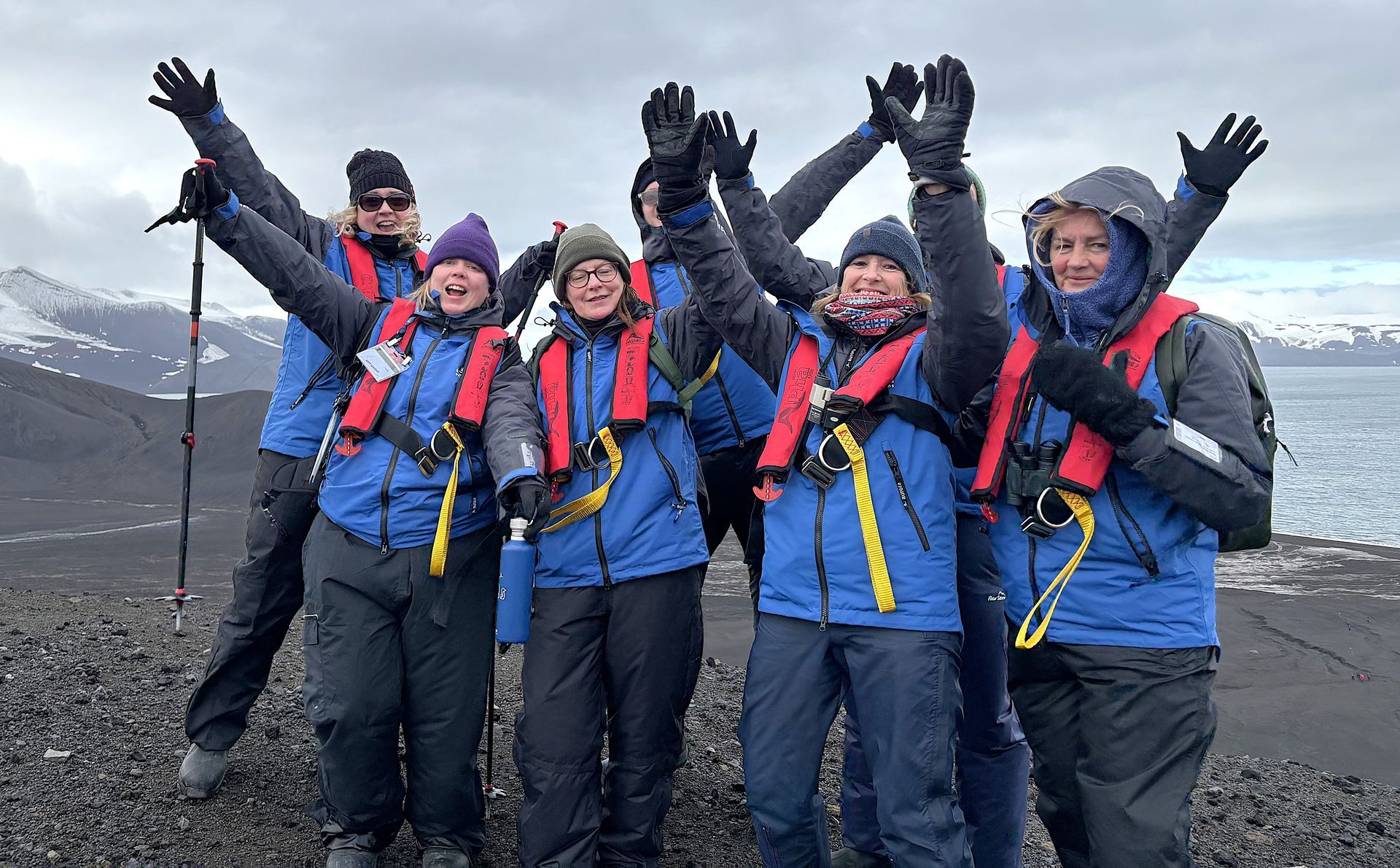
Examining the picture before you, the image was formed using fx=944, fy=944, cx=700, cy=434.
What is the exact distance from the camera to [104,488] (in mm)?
24469

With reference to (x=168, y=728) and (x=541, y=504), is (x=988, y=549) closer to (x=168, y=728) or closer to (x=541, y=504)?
(x=541, y=504)

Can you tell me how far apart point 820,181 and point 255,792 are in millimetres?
4228

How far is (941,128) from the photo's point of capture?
9.25ft

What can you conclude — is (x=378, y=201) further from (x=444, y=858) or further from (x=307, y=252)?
(x=444, y=858)

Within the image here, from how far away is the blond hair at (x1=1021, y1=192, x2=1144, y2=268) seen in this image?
9.30 ft

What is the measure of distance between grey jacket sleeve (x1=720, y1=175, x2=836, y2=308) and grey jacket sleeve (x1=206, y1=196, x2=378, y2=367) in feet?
5.50

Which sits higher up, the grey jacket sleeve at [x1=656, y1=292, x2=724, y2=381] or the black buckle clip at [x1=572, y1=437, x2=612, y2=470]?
the grey jacket sleeve at [x1=656, y1=292, x2=724, y2=381]

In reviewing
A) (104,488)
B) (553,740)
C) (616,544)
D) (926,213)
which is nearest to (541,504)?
(616,544)

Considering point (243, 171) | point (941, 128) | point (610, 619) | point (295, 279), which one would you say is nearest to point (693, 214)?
point (941, 128)

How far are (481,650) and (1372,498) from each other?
33.4 meters

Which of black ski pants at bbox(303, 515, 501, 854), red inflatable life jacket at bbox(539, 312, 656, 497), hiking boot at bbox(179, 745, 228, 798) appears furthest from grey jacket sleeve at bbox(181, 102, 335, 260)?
hiking boot at bbox(179, 745, 228, 798)

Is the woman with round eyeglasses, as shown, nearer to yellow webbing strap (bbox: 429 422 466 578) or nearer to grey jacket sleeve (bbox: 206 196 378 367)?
yellow webbing strap (bbox: 429 422 466 578)

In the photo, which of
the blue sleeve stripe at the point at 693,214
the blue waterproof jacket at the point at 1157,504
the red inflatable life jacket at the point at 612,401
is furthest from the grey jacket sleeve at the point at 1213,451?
the red inflatable life jacket at the point at 612,401

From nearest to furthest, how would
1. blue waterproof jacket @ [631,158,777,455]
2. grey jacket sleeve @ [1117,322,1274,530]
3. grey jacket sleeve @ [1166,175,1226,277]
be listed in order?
grey jacket sleeve @ [1117,322,1274,530], grey jacket sleeve @ [1166,175,1226,277], blue waterproof jacket @ [631,158,777,455]
